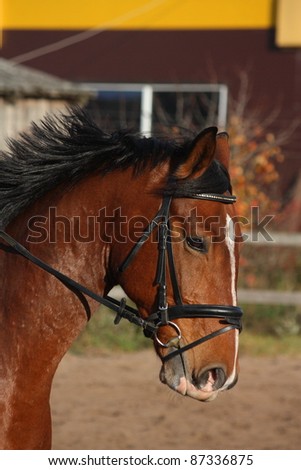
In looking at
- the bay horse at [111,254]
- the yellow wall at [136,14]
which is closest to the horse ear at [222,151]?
the bay horse at [111,254]

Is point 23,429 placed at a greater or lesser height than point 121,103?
lesser

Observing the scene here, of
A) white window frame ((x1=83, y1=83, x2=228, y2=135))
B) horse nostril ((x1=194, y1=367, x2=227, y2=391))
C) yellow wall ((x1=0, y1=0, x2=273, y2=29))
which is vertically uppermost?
yellow wall ((x1=0, y1=0, x2=273, y2=29))

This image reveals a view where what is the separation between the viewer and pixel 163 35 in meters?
13.7

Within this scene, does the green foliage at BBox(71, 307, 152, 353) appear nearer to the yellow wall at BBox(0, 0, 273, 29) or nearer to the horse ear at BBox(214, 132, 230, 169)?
the horse ear at BBox(214, 132, 230, 169)

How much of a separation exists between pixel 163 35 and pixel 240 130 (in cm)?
369

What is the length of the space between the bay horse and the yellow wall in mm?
10750

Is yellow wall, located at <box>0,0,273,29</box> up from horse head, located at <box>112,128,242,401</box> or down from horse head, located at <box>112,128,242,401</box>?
up

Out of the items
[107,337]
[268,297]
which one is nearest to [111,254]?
[107,337]

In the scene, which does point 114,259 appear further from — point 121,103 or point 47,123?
point 121,103

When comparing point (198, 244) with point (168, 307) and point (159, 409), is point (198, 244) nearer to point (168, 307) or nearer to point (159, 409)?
point (168, 307)

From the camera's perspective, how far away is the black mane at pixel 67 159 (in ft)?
10.3

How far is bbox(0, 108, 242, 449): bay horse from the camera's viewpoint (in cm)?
290

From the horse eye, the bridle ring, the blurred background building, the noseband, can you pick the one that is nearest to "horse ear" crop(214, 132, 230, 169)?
the noseband

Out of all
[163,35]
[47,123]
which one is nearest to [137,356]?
[47,123]
